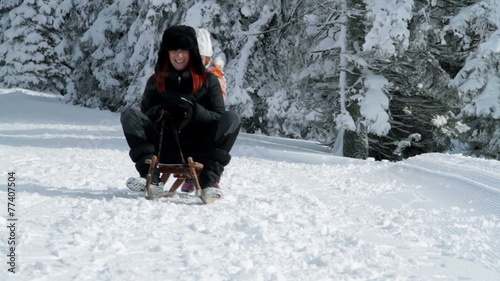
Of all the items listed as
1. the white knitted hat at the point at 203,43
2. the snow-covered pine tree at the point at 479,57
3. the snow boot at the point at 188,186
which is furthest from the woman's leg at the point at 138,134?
the snow-covered pine tree at the point at 479,57

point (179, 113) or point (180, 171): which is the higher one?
point (179, 113)

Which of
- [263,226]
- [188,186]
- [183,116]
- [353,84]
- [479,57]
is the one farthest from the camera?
[353,84]

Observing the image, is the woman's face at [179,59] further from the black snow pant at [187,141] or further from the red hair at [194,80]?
the black snow pant at [187,141]

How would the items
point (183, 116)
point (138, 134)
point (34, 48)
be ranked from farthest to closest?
1. point (34, 48)
2. point (183, 116)
3. point (138, 134)

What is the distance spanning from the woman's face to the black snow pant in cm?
59

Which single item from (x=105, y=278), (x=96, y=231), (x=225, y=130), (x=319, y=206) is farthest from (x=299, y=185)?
(x=105, y=278)

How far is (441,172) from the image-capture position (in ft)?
21.4

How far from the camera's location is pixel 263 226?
3.72 m

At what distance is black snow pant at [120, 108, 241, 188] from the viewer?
4.69m

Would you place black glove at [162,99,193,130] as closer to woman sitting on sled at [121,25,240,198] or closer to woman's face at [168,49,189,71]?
woman sitting on sled at [121,25,240,198]

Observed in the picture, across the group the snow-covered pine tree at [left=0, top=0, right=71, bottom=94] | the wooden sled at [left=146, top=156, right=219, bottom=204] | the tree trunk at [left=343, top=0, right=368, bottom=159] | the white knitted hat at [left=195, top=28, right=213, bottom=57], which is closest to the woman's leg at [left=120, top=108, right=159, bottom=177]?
the wooden sled at [left=146, top=156, right=219, bottom=204]

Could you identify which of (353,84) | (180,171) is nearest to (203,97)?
(180,171)

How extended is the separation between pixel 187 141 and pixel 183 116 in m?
0.26

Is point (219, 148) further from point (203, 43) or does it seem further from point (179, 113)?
point (203, 43)
